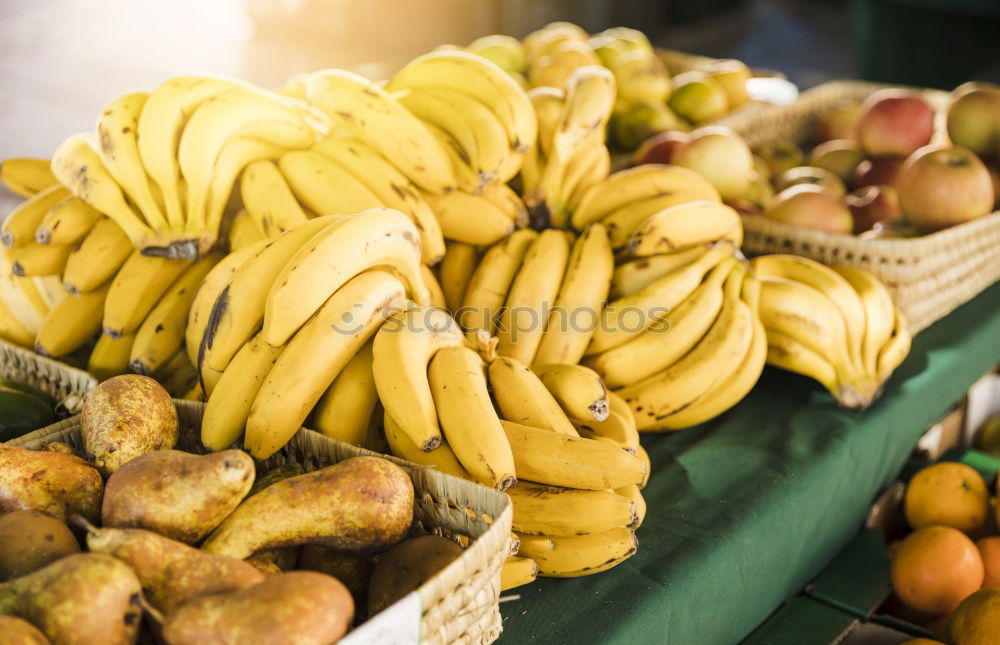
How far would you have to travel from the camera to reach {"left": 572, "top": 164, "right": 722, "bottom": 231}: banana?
1.56 m

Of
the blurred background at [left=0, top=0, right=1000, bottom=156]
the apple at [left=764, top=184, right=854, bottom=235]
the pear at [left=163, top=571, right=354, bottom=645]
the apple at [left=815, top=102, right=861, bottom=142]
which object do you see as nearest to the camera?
the pear at [left=163, top=571, right=354, bottom=645]

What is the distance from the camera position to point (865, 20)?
205 inches

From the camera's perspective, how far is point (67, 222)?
1334 mm

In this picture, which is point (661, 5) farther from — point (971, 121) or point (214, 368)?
point (214, 368)

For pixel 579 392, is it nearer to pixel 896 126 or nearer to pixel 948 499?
pixel 948 499

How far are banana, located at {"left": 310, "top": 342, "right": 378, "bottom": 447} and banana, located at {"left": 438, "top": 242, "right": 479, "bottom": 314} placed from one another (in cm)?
40

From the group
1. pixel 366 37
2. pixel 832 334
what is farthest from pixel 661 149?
pixel 366 37

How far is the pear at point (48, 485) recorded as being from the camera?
0.86 m

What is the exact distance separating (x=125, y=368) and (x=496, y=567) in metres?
0.78

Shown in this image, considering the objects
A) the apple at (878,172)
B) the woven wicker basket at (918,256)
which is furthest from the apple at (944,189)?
the apple at (878,172)

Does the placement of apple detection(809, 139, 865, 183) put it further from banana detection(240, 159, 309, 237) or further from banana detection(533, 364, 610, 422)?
banana detection(240, 159, 309, 237)

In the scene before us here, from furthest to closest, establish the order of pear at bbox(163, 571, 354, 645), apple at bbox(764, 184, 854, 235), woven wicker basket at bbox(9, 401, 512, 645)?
apple at bbox(764, 184, 854, 235) → woven wicker basket at bbox(9, 401, 512, 645) → pear at bbox(163, 571, 354, 645)

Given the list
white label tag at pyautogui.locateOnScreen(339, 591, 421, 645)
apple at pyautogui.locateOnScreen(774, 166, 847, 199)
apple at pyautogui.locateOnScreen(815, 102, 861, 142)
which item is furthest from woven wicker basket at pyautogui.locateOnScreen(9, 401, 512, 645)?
apple at pyautogui.locateOnScreen(815, 102, 861, 142)

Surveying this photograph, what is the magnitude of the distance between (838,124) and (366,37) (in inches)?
197
